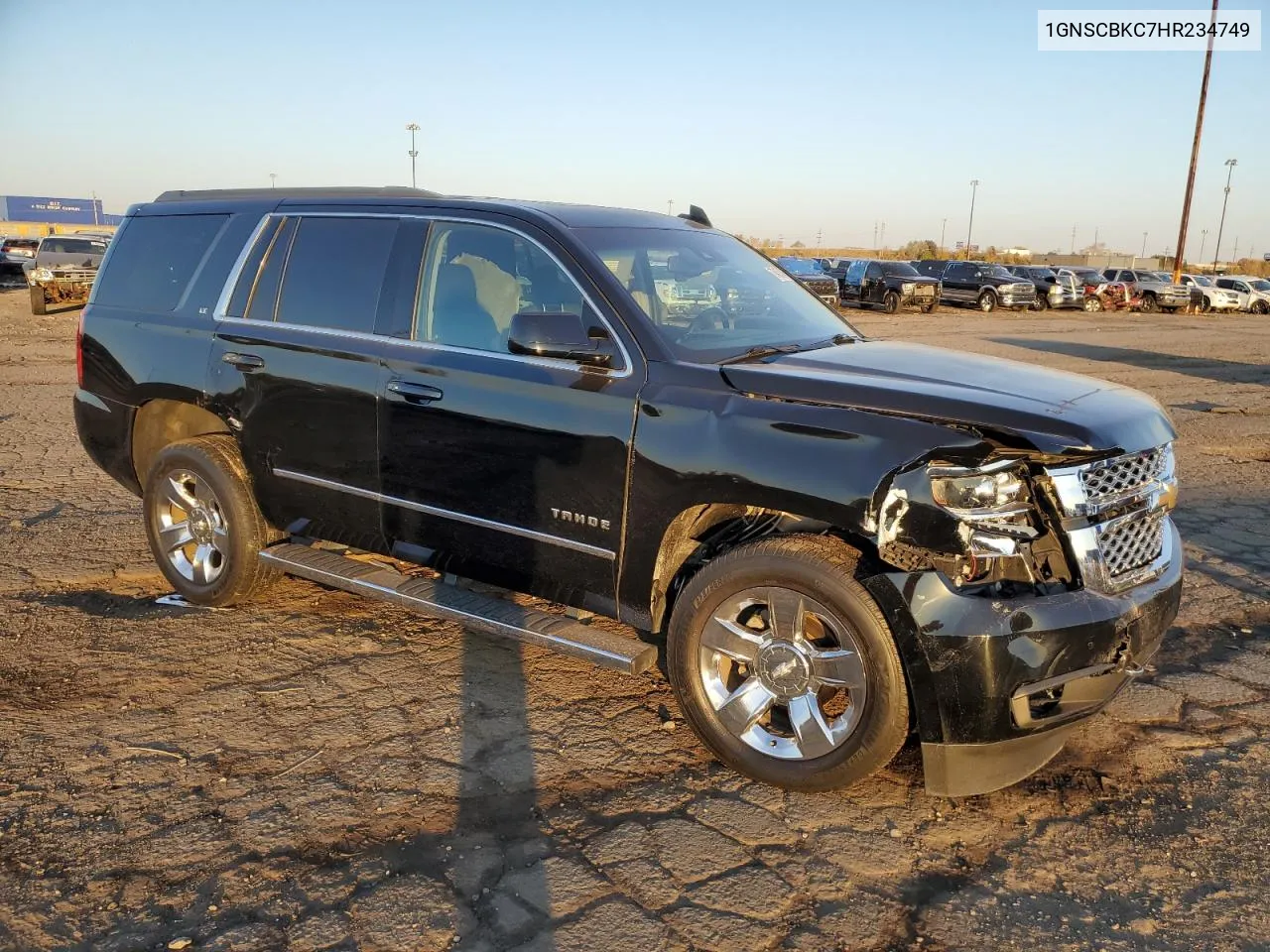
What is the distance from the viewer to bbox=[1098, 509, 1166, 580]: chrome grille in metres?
3.27

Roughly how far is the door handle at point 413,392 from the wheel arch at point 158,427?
162cm

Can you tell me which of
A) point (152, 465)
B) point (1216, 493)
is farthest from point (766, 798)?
point (1216, 493)

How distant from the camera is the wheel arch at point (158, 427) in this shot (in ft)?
17.5

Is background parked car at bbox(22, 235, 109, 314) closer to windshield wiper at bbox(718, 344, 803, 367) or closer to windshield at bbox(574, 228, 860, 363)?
windshield at bbox(574, 228, 860, 363)

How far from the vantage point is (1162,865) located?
10.1 feet

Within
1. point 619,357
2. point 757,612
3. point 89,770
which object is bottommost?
point 89,770

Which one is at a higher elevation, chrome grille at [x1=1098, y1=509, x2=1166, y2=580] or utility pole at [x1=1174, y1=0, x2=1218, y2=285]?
utility pole at [x1=1174, y1=0, x2=1218, y2=285]

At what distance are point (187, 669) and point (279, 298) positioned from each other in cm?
175

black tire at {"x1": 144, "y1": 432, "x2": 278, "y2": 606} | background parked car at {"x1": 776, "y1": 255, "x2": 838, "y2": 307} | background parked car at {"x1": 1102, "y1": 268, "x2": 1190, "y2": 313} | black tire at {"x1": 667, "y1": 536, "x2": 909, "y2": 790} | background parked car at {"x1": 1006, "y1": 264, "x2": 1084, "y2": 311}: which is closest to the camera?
black tire at {"x1": 667, "y1": 536, "x2": 909, "y2": 790}

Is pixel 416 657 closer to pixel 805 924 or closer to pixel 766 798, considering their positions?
pixel 766 798

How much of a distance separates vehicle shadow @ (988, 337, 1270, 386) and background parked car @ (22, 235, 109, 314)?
818 inches

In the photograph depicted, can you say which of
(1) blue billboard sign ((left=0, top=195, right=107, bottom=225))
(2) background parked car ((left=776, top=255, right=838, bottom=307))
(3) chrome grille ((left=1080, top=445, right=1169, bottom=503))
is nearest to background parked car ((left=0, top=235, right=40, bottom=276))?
(2) background parked car ((left=776, top=255, right=838, bottom=307))

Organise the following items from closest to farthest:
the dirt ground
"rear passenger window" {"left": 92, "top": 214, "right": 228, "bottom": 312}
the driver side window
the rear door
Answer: the dirt ground → the driver side window → the rear door → "rear passenger window" {"left": 92, "top": 214, "right": 228, "bottom": 312}

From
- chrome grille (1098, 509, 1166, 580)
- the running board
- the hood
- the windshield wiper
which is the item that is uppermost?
the windshield wiper
